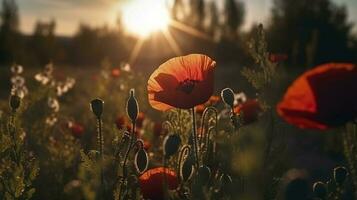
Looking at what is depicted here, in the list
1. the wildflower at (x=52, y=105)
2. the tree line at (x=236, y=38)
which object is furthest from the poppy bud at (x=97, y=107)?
the tree line at (x=236, y=38)

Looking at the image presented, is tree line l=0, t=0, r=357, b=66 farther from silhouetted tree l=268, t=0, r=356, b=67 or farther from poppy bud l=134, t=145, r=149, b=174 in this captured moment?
poppy bud l=134, t=145, r=149, b=174

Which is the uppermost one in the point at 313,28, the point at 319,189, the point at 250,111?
the point at 313,28

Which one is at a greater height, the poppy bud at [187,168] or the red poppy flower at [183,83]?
the red poppy flower at [183,83]

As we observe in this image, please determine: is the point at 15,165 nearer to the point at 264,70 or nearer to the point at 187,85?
the point at 187,85

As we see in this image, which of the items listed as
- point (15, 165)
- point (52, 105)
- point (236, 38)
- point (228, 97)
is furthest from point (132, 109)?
point (236, 38)

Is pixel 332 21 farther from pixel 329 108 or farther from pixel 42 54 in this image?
pixel 329 108

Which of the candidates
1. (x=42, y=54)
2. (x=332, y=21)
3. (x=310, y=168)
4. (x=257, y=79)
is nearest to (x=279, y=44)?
(x=332, y=21)

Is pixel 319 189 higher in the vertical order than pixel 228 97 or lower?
lower

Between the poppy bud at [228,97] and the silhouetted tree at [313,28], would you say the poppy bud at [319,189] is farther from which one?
the silhouetted tree at [313,28]
